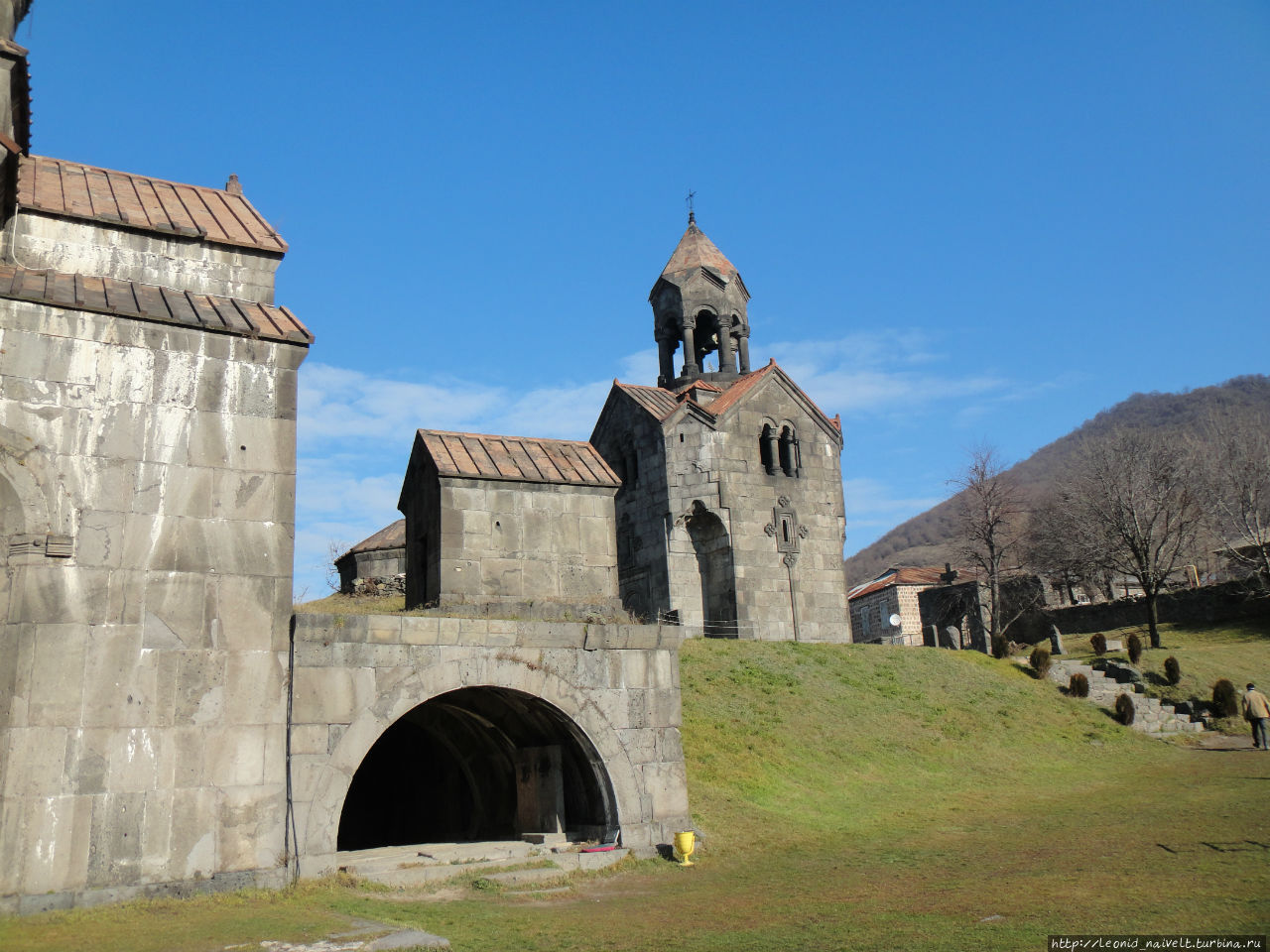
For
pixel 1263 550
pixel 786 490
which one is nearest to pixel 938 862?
pixel 786 490

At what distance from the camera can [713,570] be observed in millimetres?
26375

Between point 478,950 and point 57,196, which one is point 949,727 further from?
point 57,196

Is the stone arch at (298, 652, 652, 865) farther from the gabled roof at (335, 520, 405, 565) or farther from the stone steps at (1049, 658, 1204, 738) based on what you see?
the gabled roof at (335, 520, 405, 565)

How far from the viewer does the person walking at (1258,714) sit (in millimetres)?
18906

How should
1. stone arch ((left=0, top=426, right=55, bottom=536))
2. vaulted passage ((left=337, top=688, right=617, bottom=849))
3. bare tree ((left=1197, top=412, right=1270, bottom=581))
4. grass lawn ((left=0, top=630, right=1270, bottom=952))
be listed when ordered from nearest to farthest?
grass lawn ((left=0, top=630, right=1270, bottom=952)) → stone arch ((left=0, top=426, right=55, bottom=536)) → vaulted passage ((left=337, top=688, right=617, bottom=849)) → bare tree ((left=1197, top=412, right=1270, bottom=581))

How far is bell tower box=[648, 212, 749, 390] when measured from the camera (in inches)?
1189

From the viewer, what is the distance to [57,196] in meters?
11.2

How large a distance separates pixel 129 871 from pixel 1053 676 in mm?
20911

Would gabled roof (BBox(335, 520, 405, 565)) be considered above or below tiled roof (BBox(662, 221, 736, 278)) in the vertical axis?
below

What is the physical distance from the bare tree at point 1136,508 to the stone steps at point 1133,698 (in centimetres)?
692

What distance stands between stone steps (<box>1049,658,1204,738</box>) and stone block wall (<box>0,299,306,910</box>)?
1893 centimetres

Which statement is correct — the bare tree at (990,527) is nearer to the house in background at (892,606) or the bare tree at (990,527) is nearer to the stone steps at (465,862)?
the house in background at (892,606)

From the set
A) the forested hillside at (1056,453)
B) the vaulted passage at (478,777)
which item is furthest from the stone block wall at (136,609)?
the forested hillside at (1056,453)

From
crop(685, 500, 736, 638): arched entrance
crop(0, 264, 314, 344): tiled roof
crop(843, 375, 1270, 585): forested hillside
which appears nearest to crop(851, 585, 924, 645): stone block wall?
crop(685, 500, 736, 638): arched entrance
